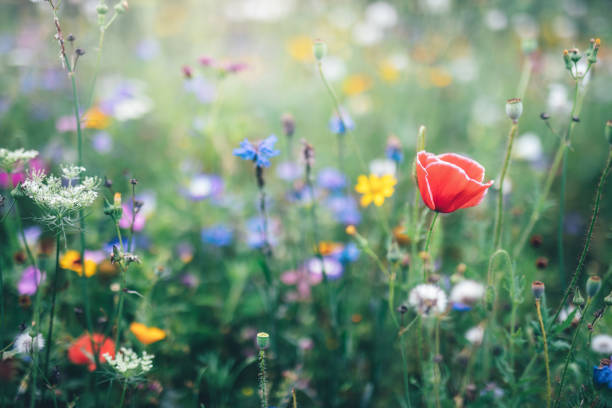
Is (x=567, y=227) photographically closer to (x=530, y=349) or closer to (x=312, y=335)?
(x=530, y=349)

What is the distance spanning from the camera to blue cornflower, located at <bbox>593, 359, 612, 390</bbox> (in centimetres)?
101

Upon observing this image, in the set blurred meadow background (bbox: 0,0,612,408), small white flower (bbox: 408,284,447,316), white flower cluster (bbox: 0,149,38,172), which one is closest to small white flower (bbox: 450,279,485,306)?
blurred meadow background (bbox: 0,0,612,408)

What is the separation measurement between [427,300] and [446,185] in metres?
0.35

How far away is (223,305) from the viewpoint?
1768 millimetres

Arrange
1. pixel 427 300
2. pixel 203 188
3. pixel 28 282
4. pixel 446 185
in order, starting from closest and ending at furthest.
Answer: pixel 446 185, pixel 427 300, pixel 28 282, pixel 203 188

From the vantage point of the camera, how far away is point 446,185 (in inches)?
38.2

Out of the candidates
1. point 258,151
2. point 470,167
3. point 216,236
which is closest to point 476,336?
point 470,167

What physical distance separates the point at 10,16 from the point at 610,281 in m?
5.48

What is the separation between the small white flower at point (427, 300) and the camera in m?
1.16

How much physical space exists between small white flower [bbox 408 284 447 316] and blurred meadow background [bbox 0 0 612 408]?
0.06ft

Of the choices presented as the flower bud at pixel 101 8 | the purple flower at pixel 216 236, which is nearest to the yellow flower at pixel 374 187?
the purple flower at pixel 216 236

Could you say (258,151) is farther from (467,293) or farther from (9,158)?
(467,293)

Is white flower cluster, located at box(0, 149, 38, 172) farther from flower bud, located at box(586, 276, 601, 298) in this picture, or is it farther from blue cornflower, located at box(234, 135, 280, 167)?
flower bud, located at box(586, 276, 601, 298)

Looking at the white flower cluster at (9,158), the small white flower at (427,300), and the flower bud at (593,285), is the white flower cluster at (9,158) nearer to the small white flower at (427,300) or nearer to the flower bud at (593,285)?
the small white flower at (427,300)
